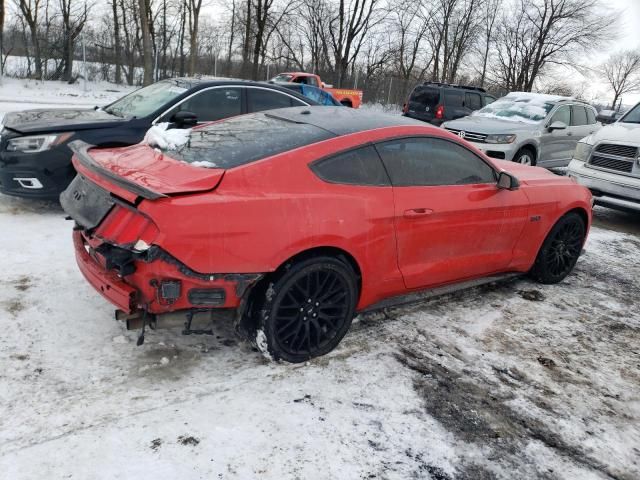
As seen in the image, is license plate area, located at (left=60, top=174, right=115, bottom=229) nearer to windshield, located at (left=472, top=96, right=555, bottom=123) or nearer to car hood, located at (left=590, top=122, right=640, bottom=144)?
car hood, located at (left=590, top=122, right=640, bottom=144)

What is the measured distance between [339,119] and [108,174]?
1.63 meters

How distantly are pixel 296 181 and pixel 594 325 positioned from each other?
116 inches

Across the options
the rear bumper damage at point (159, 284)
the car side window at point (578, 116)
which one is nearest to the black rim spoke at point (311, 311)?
the rear bumper damage at point (159, 284)

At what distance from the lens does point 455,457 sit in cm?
262

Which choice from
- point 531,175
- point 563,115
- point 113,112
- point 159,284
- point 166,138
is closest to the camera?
point 159,284

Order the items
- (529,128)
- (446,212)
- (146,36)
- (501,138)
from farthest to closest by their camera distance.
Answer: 1. (146,36)
2. (529,128)
3. (501,138)
4. (446,212)

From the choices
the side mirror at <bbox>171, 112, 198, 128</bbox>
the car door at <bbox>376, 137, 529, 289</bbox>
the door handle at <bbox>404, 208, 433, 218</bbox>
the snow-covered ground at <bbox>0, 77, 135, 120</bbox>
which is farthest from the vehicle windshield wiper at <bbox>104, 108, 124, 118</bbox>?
the snow-covered ground at <bbox>0, 77, 135, 120</bbox>

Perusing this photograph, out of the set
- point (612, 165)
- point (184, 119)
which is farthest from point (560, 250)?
point (184, 119)

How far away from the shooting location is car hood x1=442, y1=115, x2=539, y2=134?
9.89 meters

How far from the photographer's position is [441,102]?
15250 mm

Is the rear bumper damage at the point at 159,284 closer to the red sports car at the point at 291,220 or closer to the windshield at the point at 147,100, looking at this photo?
the red sports car at the point at 291,220

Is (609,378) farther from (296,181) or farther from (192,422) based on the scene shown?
(192,422)

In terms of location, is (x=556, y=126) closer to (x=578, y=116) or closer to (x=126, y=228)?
(x=578, y=116)

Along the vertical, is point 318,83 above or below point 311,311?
above
